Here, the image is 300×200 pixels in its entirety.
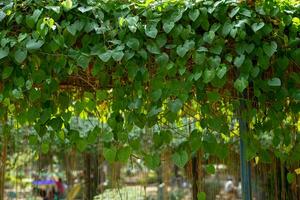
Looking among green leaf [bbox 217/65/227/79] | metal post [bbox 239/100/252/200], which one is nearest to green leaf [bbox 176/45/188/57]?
green leaf [bbox 217/65/227/79]

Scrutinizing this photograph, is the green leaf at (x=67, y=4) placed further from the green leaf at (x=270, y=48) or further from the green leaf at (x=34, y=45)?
the green leaf at (x=270, y=48)

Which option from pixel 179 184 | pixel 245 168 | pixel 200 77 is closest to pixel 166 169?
pixel 179 184

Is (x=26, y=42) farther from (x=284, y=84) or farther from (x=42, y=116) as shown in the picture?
(x=284, y=84)

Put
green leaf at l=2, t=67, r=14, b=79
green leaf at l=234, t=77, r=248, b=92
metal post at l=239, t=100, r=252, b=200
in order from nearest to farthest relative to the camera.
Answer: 1. green leaf at l=234, t=77, r=248, b=92
2. green leaf at l=2, t=67, r=14, b=79
3. metal post at l=239, t=100, r=252, b=200

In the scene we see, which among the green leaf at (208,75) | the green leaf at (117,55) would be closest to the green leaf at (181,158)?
the green leaf at (208,75)

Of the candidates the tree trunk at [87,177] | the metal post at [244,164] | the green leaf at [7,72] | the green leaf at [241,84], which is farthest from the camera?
the tree trunk at [87,177]

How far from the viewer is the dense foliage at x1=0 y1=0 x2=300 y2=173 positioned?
61.6 inches

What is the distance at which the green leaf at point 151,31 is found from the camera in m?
1.55

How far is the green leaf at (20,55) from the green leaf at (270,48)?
732 millimetres

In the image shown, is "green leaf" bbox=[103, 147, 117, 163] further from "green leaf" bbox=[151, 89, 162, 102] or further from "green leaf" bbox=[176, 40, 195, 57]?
"green leaf" bbox=[176, 40, 195, 57]

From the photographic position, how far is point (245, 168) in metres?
1.87

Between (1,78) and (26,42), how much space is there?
0.18 m

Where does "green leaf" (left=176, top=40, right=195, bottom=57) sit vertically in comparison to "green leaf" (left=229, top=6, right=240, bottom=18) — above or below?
below

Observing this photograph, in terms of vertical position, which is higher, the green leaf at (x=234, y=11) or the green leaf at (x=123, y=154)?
the green leaf at (x=234, y=11)
